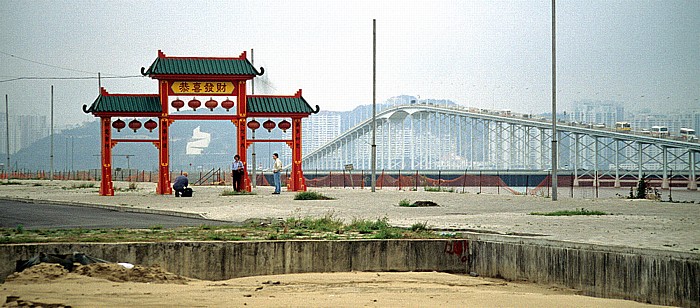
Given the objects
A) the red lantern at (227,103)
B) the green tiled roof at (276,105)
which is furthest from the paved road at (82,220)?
the red lantern at (227,103)

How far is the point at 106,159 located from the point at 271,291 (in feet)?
95.2

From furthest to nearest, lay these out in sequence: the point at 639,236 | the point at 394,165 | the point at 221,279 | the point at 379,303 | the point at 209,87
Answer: the point at 394,165
the point at 209,87
the point at 639,236
the point at 221,279
the point at 379,303

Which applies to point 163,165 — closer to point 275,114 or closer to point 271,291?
point 275,114

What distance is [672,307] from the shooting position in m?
10.1

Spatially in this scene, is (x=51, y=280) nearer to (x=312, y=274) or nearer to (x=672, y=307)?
(x=312, y=274)

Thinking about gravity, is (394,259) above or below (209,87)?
below

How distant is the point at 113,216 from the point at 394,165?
472 ft

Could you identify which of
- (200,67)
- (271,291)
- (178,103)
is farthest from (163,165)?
(271,291)

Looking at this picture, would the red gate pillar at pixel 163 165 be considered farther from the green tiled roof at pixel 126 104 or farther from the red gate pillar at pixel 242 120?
the red gate pillar at pixel 242 120

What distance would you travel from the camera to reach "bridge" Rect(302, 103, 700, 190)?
294ft

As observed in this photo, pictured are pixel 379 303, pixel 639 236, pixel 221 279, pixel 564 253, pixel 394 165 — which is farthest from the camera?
pixel 394 165

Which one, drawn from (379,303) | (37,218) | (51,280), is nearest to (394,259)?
(379,303)

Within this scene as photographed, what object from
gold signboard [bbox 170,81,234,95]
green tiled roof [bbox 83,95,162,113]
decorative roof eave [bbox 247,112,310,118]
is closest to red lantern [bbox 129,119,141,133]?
green tiled roof [bbox 83,95,162,113]

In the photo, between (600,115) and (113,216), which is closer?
(113,216)
